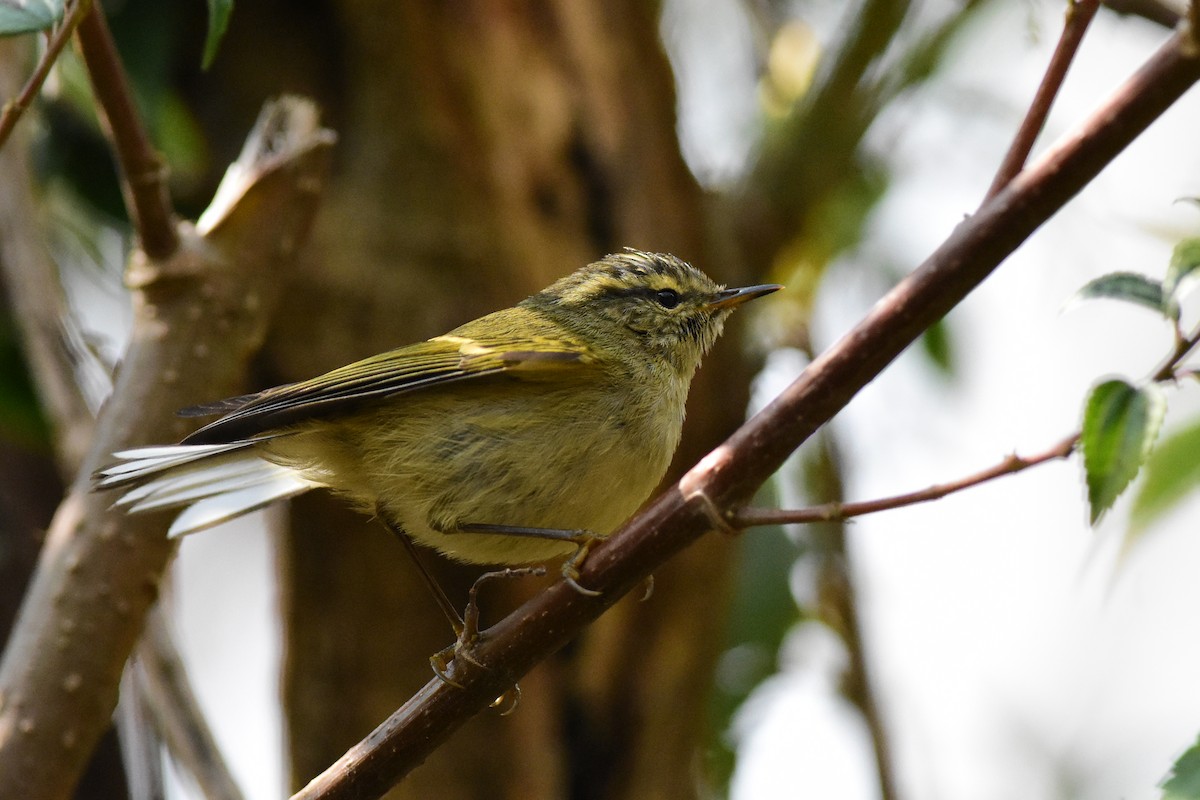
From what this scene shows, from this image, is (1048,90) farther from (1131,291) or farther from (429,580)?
(429,580)

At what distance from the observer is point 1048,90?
5.39 feet

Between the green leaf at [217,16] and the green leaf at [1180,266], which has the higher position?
the green leaf at [217,16]

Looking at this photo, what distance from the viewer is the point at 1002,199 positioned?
1.58 m

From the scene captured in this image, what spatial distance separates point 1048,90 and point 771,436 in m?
0.62

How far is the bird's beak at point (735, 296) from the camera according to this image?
2.97 metres

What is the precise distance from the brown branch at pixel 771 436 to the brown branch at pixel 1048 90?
0.04 meters

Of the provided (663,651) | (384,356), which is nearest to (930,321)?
(384,356)

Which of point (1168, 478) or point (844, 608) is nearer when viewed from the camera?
point (1168, 478)

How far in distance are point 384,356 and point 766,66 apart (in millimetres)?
2742

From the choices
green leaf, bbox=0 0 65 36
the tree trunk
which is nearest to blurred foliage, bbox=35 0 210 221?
the tree trunk

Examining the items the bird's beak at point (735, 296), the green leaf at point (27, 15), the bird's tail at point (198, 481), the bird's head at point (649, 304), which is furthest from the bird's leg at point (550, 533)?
the green leaf at point (27, 15)

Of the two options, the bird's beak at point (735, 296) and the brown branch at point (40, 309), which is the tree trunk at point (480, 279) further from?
the bird's beak at point (735, 296)

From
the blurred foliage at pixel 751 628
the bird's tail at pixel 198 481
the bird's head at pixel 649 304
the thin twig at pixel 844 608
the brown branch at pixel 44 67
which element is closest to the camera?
the brown branch at pixel 44 67

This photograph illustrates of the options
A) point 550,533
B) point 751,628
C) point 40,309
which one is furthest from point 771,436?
point 751,628
